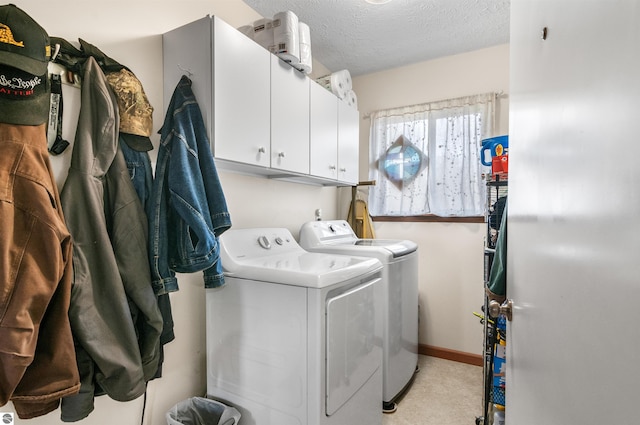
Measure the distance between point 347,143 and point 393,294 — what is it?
50.5 inches

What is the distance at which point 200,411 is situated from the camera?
1598mm

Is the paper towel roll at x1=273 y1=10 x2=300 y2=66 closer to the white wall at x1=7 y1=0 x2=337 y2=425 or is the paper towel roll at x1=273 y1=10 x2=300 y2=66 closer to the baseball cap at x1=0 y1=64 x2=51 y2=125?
the white wall at x1=7 y1=0 x2=337 y2=425

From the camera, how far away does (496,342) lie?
174cm

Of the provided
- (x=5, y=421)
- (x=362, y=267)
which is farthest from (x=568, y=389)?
(x=5, y=421)

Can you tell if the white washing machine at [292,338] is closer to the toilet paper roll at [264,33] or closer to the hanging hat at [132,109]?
the hanging hat at [132,109]

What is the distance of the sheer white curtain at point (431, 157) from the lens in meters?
2.78

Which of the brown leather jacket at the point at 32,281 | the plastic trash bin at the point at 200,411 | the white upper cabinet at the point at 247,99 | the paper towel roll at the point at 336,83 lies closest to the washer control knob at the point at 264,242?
the white upper cabinet at the point at 247,99

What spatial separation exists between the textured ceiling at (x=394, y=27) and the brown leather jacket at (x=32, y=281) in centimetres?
180

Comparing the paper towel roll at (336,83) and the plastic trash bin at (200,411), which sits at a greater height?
the paper towel roll at (336,83)

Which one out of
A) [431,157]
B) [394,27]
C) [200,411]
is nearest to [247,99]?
[394,27]

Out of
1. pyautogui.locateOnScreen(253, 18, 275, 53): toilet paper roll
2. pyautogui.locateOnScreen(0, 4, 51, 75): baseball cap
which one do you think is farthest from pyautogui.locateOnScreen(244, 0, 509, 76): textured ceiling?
pyautogui.locateOnScreen(0, 4, 51, 75): baseball cap

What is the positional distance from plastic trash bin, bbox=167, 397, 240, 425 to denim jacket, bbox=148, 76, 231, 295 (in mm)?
620

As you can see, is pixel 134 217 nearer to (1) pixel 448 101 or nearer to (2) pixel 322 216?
(2) pixel 322 216

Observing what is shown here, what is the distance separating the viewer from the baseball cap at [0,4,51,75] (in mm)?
938
